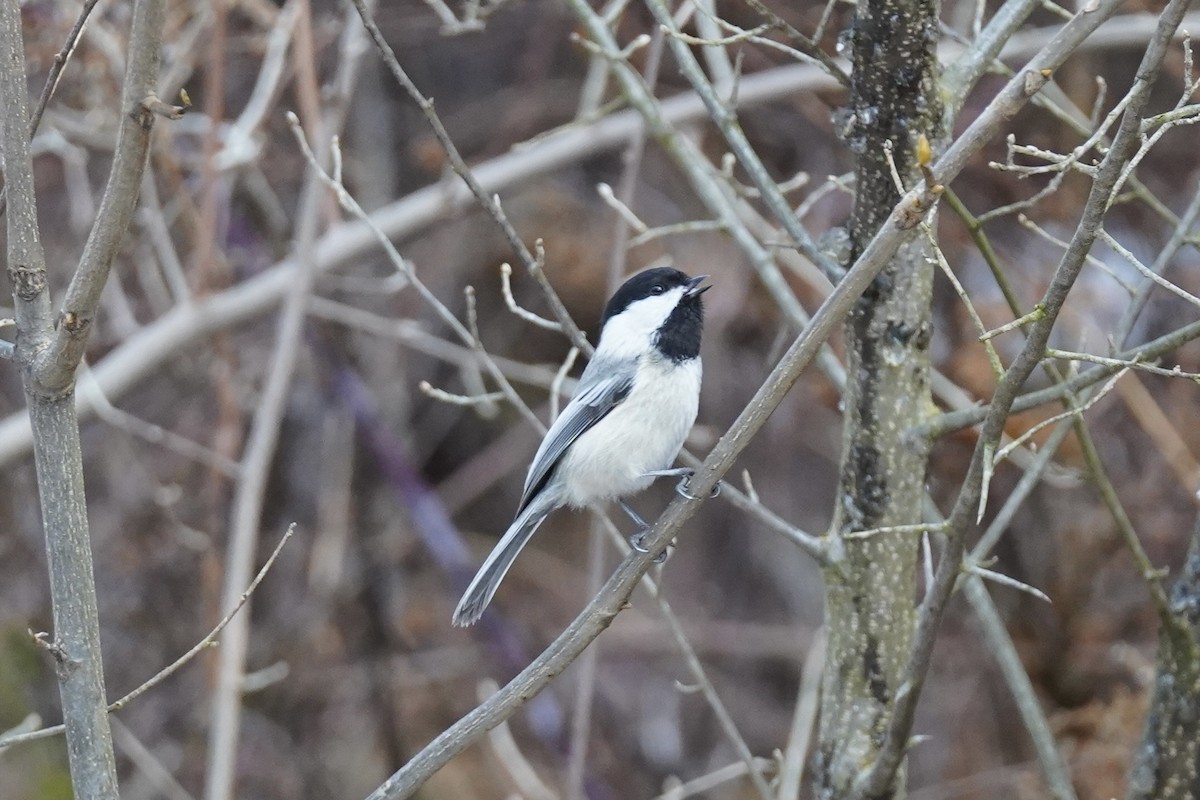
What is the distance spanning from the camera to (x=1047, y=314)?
1.54 meters

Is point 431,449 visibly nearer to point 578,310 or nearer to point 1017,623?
point 578,310

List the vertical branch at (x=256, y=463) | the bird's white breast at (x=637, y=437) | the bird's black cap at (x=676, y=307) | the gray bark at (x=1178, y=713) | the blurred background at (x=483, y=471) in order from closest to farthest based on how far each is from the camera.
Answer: the gray bark at (x=1178, y=713) → the bird's white breast at (x=637, y=437) → the bird's black cap at (x=676, y=307) → the vertical branch at (x=256, y=463) → the blurred background at (x=483, y=471)

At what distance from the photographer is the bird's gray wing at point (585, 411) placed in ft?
9.15

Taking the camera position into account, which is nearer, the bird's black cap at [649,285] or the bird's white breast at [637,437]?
the bird's white breast at [637,437]

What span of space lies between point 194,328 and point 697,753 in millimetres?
3567

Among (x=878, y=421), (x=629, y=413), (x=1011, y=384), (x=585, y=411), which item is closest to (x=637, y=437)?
(x=629, y=413)

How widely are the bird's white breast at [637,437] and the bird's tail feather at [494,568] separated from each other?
116 mm

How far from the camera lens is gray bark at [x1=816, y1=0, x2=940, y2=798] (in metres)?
1.98

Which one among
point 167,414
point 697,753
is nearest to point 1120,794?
point 697,753

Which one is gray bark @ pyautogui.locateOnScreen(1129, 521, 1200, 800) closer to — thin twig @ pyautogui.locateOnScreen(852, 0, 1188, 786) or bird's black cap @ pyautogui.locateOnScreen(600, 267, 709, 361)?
thin twig @ pyautogui.locateOnScreen(852, 0, 1188, 786)

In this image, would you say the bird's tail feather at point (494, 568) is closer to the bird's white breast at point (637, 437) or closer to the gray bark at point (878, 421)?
the bird's white breast at point (637, 437)

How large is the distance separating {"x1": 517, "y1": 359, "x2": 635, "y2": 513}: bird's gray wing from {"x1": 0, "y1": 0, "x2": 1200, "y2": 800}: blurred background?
1.49 metres

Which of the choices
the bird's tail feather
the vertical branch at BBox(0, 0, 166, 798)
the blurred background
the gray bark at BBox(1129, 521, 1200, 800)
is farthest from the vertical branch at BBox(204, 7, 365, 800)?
the gray bark at BBox(1129, 521, 1200, 800)

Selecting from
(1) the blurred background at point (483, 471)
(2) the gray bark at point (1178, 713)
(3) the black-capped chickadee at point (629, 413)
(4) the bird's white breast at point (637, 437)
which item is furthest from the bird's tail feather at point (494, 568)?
(1) the blurred background at point (483, 471)
